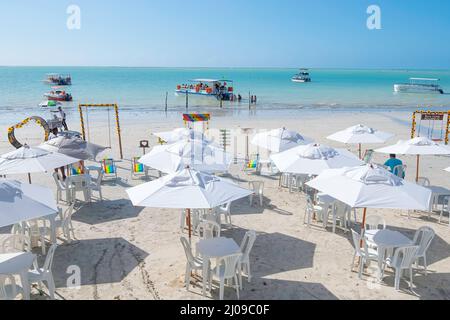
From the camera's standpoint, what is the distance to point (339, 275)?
20.4 feet

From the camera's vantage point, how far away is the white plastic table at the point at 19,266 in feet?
16.6

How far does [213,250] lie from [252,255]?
1515 millimetres

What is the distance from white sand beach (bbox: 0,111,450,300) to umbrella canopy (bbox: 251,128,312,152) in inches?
50.0

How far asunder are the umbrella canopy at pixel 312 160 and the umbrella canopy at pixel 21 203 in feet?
15.5

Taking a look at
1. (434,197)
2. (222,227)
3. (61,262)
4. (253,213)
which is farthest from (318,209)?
(61,262)

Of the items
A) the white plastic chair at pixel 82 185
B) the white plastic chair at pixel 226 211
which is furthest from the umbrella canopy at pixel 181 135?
the white plastic chair at pixel 226 211

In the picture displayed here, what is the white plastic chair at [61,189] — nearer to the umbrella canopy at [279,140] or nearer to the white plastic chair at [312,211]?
the umbrella canopy at [279,140]

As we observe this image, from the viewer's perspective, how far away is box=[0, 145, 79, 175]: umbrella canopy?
7766 millimetres

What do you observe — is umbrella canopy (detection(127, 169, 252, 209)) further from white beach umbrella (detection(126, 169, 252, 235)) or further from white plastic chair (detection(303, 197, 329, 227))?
white plastic chair (detection(303, 197, 329, 227))

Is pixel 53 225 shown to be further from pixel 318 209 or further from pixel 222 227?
pixel 318 209

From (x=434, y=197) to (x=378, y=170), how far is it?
12.1ft

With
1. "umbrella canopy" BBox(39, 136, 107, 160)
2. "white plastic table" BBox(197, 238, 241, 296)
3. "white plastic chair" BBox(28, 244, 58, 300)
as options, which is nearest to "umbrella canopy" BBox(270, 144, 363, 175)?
"white plastic table" BBox(197, 238, 241, 296)

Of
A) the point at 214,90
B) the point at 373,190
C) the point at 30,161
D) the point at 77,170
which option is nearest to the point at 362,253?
the point at 373,190

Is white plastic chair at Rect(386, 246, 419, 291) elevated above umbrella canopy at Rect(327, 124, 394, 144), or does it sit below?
below
